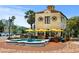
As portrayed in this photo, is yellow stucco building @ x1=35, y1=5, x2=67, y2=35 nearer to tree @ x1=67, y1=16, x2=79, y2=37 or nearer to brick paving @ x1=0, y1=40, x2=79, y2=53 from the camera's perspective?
tree @ x1=67, y1=16, x2=79, y2=37

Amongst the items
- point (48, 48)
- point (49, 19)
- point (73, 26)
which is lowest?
point (48, 48)

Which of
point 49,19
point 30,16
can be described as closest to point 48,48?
point 49,19

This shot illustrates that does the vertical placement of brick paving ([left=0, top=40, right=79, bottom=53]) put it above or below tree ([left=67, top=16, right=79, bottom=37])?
below

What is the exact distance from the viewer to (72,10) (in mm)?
6043

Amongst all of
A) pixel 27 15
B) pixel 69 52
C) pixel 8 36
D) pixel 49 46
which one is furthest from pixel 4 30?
pixel 69 52

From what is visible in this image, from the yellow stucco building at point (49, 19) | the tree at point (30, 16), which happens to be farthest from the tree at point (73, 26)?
the tree at point (30, 16)

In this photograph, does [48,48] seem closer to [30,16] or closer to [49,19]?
[49,19]

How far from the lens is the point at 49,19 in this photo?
6023 mm

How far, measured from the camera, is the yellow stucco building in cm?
601

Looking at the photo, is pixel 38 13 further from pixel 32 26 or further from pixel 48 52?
pixel 48 52

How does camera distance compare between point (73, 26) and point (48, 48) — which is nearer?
point (73, 26)

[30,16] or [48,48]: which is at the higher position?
[30,16]

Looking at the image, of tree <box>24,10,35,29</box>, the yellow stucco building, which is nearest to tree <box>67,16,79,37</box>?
the yellow stucco building

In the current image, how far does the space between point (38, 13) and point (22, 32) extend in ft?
1.51
